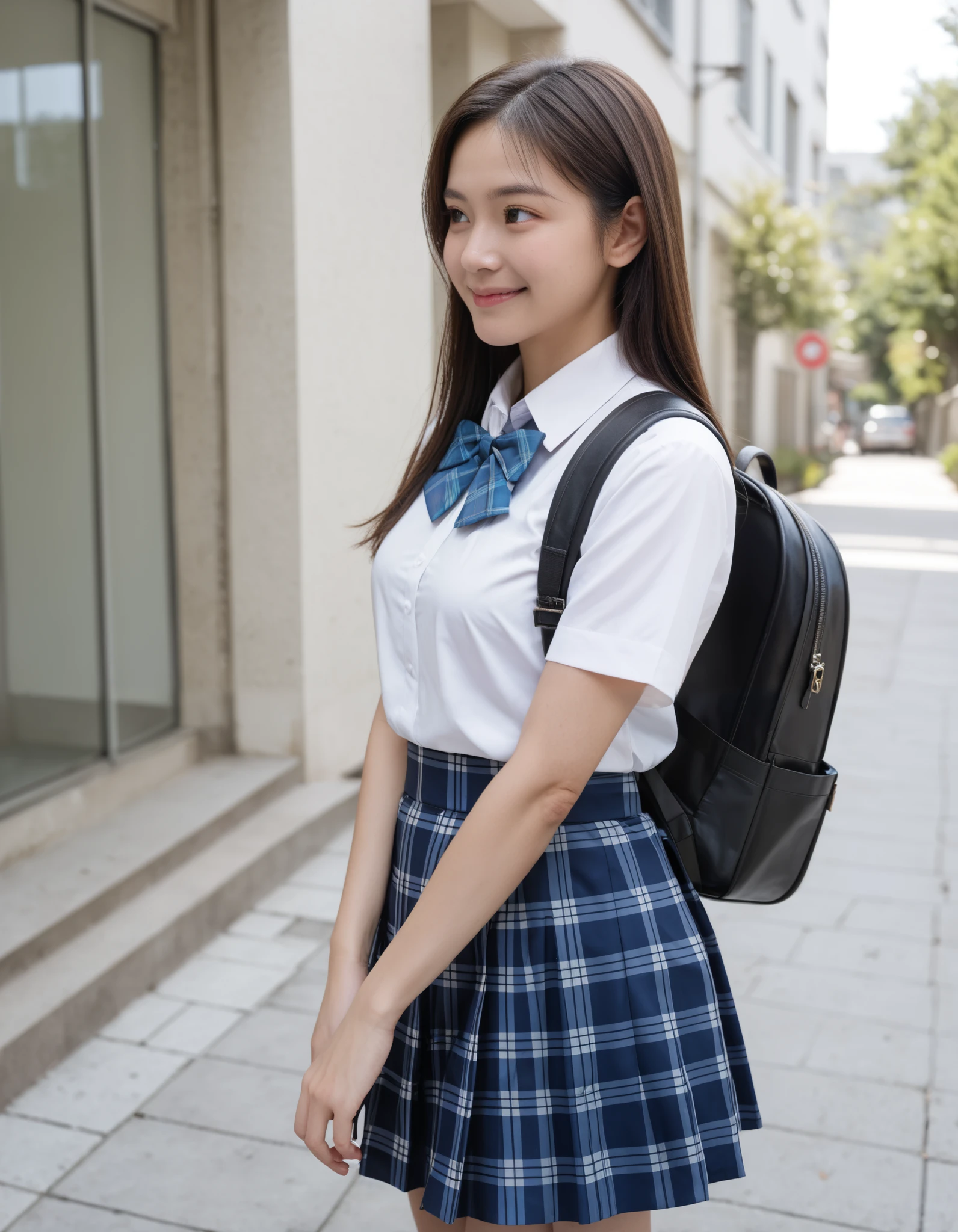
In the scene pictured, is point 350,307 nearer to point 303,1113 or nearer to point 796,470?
point 303,1113

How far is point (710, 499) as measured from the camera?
1.35m

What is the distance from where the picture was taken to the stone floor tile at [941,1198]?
8.82ft

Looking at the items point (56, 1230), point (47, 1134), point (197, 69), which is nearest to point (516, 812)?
point (56, 1230)

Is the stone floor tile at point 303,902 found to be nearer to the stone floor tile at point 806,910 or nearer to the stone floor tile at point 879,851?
the stone floor tile at point 806,910

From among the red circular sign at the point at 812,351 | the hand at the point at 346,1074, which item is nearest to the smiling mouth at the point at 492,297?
the hand at the point at 346,1074

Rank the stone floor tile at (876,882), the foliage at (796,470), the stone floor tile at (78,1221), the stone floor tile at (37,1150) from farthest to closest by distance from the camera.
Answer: the foliage at (796,470), the stone floor tile at (876,882), the stone floor tile at (37,1150), the stone floor tile at (78,1221)

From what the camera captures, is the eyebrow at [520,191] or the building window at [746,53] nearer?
the eyebrow at [520,191]

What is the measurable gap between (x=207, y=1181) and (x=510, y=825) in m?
1.94

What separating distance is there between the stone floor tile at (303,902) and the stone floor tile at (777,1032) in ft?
4.77

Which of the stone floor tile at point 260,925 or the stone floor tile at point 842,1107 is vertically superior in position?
the stone floor tile at point 842,1107

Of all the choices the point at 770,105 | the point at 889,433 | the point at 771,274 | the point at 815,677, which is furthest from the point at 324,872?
the point at 889,433

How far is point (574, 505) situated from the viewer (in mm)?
1373

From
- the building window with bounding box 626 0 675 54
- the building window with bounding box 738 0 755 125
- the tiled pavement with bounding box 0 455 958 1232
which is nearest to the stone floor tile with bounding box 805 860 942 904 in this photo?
the tiled pavement with bounding box 0 455 958 1232

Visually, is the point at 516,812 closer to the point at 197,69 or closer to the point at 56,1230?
the point at 56,1230
